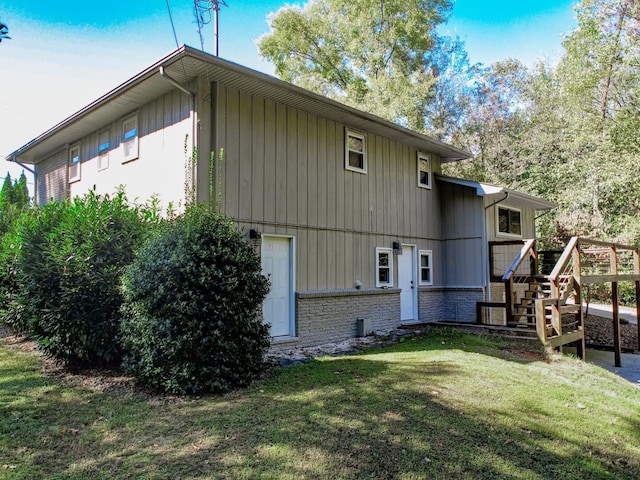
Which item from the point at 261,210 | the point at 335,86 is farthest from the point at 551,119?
the point at 261,210

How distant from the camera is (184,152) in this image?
7.59 metres

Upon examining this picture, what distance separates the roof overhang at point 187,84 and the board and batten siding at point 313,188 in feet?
0.79

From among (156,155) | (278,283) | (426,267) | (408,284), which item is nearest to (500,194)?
(426,267)

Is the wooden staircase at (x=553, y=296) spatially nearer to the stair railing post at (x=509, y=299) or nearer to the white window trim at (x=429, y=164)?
the stair railing post at (x=509, y=299)

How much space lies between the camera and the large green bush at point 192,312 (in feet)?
16.3

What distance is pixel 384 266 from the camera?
10.9 meters

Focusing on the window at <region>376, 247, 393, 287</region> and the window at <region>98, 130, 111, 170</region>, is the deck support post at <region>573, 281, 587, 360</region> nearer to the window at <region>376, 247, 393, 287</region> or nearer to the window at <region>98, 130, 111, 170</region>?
the window at <region>376, 247, 393, 287</region>

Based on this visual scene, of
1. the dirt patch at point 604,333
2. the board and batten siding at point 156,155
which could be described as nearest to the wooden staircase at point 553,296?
the dirt patch at point 604,333

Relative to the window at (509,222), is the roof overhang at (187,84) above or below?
above

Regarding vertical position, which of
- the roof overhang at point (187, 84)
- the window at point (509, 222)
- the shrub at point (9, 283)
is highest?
the roof overhang at point (187, 84)

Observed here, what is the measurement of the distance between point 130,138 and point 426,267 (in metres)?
8.23

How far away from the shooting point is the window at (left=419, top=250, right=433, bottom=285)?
1213 centimetres

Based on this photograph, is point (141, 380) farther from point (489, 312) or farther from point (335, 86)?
point (335, 86)

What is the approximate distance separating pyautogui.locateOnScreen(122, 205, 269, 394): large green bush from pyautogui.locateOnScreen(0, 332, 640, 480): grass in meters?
0.29
